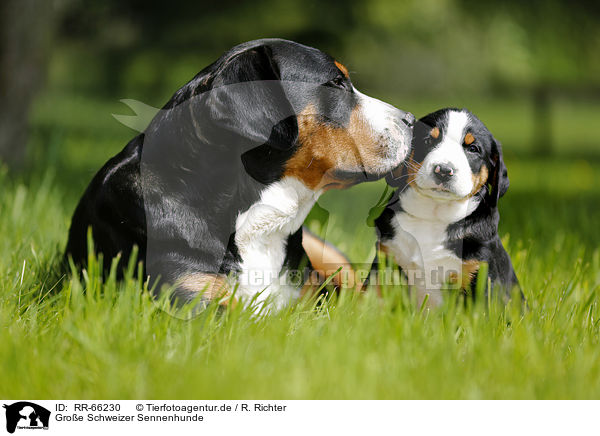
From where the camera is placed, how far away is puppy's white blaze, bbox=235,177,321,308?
263cm

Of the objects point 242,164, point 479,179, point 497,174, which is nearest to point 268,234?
point 242,164

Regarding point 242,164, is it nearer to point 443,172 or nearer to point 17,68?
point 443,172

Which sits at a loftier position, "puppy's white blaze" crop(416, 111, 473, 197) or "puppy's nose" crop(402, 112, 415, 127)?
"puppy's nose" crop(402, 112, 415, 127)

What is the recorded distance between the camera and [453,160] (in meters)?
2.63

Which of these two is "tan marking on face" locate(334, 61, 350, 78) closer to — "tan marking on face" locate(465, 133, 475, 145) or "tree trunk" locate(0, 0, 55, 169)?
"tan marking on face" locate(465, 133, 475, 145)

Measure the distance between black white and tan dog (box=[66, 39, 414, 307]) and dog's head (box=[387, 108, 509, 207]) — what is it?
3.6 inches

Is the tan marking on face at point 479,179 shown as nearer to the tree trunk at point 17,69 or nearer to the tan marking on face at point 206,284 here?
the tan marking on face at point 206,284

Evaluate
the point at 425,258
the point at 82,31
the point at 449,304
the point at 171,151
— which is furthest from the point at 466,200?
the point at 82,31

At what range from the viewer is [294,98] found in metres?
2.59

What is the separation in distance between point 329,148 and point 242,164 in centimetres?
37

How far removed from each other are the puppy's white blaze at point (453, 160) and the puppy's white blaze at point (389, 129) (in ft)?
0.37
